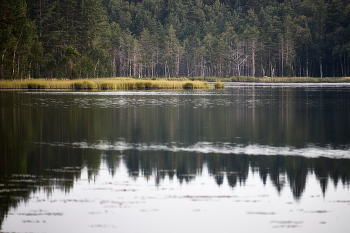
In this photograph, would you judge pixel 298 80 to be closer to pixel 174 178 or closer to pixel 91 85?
pixel 91 85

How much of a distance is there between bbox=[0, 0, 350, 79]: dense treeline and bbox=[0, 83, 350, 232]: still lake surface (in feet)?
165

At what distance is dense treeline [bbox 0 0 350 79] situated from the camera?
255 ft

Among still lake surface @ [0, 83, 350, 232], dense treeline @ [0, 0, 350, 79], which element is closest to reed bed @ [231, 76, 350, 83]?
dense treeline @ [0, 0, 350, 79]

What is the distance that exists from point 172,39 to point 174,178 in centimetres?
13501

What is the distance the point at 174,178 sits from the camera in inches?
542

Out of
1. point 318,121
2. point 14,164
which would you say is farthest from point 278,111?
point 14,164

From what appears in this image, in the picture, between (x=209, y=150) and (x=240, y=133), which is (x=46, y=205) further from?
(x=240, y=133)

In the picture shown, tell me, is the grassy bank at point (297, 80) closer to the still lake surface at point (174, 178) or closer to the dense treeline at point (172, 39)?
the dense treeline at point (172, 39)

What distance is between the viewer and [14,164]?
50.5ft

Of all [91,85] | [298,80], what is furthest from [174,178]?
[298,80]

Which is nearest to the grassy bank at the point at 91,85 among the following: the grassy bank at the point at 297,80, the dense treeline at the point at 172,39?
the dense treeline at the point at 172,39

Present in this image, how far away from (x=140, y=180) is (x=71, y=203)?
8.03 ft

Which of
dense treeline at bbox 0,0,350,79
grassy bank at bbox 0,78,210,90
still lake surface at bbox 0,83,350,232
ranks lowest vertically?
still lake surface at bbox 0,83,350,232

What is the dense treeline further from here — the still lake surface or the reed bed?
the still lake surface
